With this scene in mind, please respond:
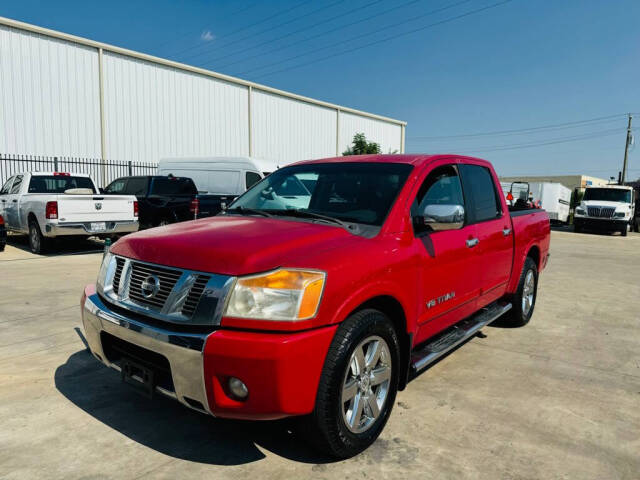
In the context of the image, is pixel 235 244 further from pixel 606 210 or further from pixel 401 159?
pixel 606 210

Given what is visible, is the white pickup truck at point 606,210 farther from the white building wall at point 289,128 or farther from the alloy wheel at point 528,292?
the alloy wheel at point 528,292

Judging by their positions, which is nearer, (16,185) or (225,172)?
(16,185)

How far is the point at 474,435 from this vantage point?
2920mm

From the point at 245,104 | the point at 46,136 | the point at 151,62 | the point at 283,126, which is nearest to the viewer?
the point at 46,136

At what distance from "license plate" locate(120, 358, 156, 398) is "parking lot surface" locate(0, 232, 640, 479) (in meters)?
0.37

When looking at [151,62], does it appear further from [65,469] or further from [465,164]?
[65,469]

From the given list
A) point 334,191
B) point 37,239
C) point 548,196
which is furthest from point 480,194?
point 548,196

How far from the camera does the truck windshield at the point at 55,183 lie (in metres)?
10.8

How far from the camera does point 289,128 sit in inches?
1099

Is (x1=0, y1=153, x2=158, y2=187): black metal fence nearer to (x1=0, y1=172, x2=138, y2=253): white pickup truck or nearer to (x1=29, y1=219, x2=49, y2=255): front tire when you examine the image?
(x1=0, y1=172, x2=138, y2=253): white pickup truck

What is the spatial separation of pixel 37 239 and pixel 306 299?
9.95 meters

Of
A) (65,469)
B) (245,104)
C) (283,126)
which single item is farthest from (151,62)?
(65,469)

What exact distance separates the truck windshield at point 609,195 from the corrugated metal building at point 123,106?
1578 cm

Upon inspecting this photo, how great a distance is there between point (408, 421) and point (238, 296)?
5.08ft
